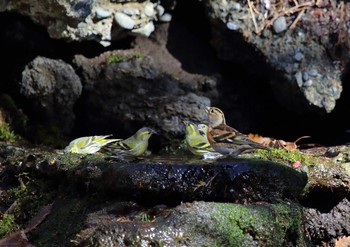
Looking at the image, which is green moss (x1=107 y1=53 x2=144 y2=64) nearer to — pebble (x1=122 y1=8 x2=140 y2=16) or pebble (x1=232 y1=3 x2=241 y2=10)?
pebble (x1=122 y1=8 x2=140 y2=16)

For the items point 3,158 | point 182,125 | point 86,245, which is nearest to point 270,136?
point 182,125

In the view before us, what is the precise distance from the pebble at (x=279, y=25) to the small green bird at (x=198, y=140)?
1.57 meters

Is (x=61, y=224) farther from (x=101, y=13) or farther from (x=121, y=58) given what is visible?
(x=121, y=58)

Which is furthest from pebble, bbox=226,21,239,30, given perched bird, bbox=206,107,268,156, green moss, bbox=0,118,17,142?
green moss, bbox=0,118,17,142

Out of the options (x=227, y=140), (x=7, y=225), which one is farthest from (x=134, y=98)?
(x=7, y=225)

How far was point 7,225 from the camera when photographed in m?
5.39

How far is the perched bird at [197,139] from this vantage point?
6410 mm

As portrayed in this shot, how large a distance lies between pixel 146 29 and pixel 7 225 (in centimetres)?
338

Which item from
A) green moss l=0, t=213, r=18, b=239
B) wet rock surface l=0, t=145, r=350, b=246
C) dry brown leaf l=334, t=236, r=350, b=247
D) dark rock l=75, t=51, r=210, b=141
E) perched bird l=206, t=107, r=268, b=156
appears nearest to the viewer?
wet rock surface l=0, t=145, r=350, b=246

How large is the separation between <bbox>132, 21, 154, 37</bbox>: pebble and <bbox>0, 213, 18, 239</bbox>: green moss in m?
3.17

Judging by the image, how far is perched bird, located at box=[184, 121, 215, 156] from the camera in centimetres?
641

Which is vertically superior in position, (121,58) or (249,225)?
(121,58)

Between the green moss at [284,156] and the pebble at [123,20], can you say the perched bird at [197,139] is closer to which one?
the green moss at [284,156]

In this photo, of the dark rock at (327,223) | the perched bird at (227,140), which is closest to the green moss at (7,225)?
the perched bird at (227,140)
